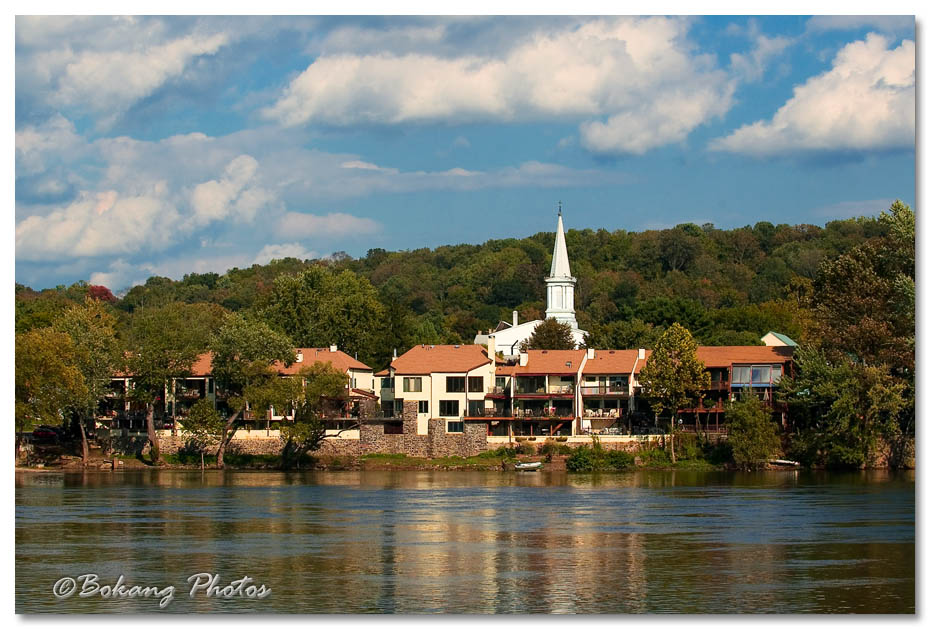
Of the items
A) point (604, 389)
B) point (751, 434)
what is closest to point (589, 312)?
point (604, 389)

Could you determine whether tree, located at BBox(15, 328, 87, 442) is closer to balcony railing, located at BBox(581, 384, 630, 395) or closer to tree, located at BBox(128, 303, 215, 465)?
tree, located at BBox(128, 303, 215, 465)

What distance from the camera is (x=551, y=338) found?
311 ft

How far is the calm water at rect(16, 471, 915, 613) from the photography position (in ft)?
90.6

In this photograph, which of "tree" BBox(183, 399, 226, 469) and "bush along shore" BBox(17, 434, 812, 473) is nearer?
"bush along shore" BBox(17, 434, 812, 473)

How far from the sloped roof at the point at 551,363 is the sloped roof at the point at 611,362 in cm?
87

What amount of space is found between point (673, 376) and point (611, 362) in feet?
30.9

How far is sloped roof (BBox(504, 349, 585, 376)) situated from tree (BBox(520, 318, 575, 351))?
466 inches

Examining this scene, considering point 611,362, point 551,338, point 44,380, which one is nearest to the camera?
A: point 44,380

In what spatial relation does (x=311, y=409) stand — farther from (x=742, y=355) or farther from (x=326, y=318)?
(x=326, y=318)

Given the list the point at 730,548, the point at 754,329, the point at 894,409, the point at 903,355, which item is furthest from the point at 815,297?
the point at 730,548

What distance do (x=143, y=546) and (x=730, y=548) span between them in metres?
17.4

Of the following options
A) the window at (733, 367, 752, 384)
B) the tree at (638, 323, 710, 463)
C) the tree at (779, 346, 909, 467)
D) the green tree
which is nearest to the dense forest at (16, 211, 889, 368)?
the green tree

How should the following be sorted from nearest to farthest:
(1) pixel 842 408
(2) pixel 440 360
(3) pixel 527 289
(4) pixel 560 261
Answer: (1) pixel 842 408
(2) pixel 440 360
(4) pixel 560 261
(3) pixel 527 289

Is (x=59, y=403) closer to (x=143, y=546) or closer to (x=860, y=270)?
(x=143, y=546)
